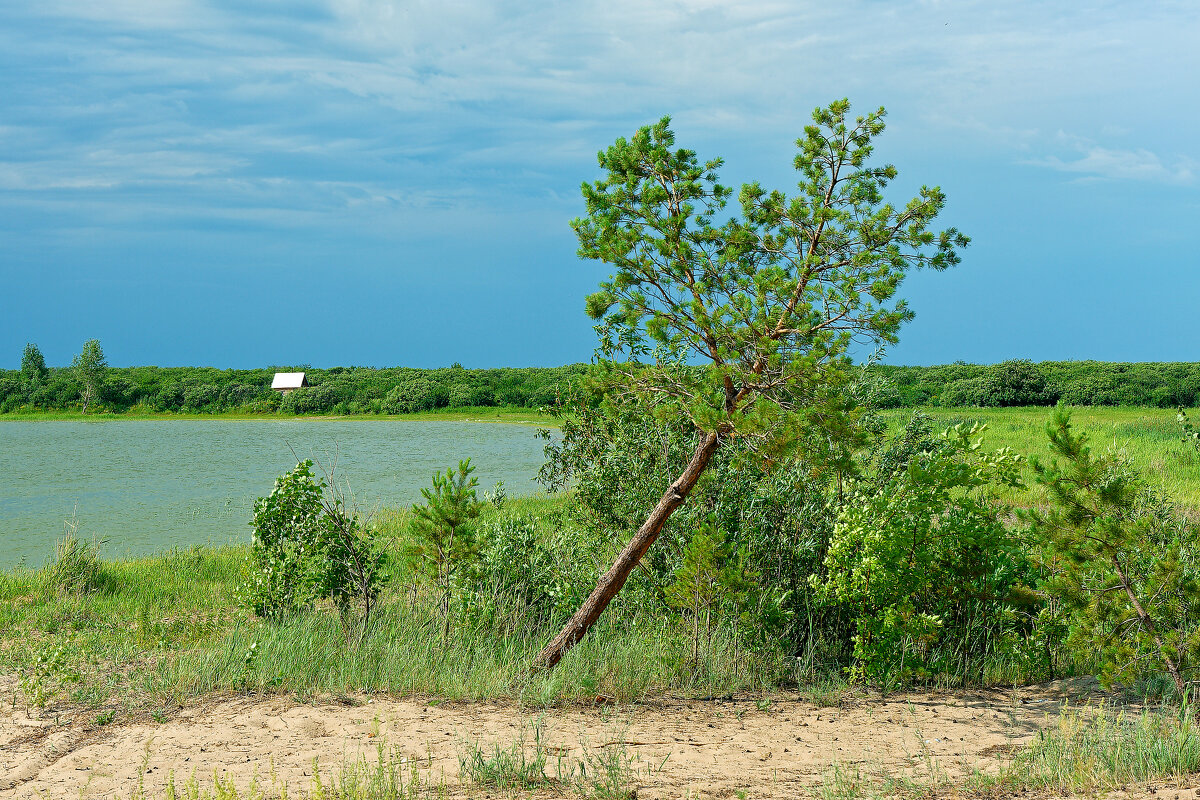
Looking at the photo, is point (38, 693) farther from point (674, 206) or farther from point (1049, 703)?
point (1049, 703)

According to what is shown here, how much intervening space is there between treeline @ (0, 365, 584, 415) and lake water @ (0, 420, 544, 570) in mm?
11027

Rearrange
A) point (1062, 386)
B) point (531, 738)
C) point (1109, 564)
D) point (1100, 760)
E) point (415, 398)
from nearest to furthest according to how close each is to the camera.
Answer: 1. point (1100, 760)
2. point (531, 738)
3. point (1109, 564)
4. point (1062, 386)
5. point (415, 398)

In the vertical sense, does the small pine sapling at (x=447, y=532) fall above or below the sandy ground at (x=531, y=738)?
above

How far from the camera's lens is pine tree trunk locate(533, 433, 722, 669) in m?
5.95

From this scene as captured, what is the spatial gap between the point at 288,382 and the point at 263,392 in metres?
1.93

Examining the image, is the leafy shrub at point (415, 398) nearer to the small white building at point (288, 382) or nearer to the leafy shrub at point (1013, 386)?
the small white building at point (288, 382)

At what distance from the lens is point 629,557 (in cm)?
606

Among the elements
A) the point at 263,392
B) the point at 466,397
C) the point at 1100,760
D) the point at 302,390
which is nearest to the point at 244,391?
the point at 263,392

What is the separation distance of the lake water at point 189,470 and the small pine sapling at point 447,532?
2764 millimetres

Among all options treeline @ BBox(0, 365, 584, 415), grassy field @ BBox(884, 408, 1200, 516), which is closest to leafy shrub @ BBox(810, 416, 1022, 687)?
grassy field @ BBox(884, 408, 1200, 516)

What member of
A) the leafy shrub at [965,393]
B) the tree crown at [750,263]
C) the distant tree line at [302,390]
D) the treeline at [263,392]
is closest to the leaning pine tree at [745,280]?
the tree crown at [750,263]

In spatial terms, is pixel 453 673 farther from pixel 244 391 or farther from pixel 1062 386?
pixel 244 391

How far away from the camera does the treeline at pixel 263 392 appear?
59.4 metres

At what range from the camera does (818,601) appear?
263 inches
